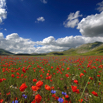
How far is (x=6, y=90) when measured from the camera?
2717mm

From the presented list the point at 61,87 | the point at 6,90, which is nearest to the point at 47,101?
the point at 61,87

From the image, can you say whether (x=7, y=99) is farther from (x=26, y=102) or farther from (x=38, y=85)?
(x=38, y=85)

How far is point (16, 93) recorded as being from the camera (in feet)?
8.11

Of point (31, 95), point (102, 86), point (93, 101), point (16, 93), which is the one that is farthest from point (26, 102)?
point (102, 86)

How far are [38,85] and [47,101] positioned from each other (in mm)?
1108

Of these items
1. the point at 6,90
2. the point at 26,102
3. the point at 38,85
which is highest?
the point at 38,85

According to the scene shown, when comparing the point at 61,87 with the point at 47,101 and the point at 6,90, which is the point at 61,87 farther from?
the point at 6,90

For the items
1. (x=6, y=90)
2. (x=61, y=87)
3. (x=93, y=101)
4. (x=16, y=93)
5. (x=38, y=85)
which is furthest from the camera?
(x=61, y=87)

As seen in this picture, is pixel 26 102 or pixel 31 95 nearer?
pixel 26 102

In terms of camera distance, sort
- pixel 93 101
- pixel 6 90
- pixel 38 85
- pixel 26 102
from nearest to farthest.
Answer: pixel 38 85 → pixel 93 101 → pixel 26 102 → pixel 6 90

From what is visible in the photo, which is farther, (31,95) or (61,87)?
(61,87)

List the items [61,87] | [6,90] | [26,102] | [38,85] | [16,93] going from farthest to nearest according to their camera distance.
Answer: [61,87]
[6,90]
[16,93]
[26,102]
[38,85]

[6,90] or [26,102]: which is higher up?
[6,90]

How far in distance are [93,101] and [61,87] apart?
126 centimetres
